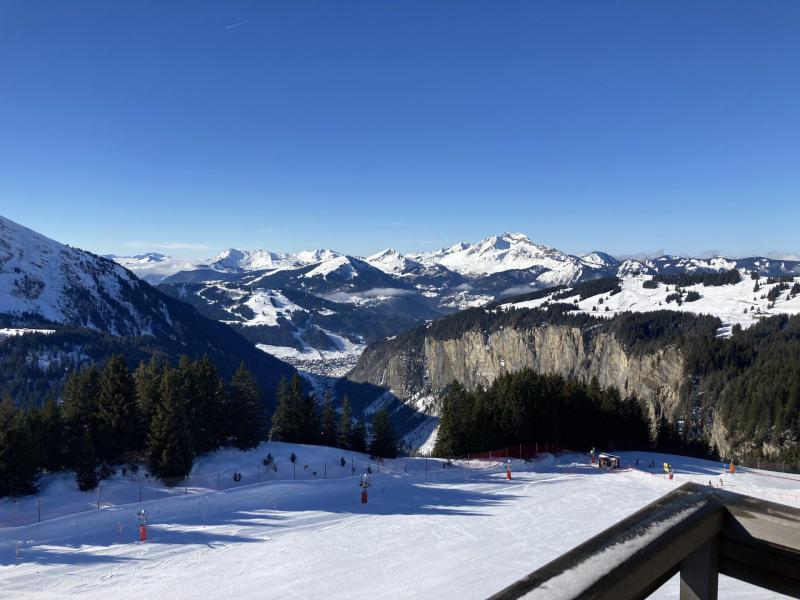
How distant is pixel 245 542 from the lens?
2478cm

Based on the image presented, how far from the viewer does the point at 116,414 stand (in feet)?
139

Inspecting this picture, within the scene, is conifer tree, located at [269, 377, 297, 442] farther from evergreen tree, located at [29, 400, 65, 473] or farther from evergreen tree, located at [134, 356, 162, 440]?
evergreen tree, located at [29, 400, 65, 473]

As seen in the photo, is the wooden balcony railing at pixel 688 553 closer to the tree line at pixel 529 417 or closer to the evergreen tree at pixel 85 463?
the evergreen tree at pixel 85 463

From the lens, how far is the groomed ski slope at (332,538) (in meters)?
19.7

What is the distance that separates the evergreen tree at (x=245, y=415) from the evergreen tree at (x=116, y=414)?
8.17 metres

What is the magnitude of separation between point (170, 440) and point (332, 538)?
67.3ft

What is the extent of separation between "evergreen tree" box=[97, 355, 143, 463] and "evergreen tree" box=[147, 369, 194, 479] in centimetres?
303

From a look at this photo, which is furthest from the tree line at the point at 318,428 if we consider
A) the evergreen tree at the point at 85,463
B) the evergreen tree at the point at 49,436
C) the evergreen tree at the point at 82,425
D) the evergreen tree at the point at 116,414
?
the evergreen tree at the point at 49,436

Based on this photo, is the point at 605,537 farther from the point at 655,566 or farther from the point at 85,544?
the point at 85,544

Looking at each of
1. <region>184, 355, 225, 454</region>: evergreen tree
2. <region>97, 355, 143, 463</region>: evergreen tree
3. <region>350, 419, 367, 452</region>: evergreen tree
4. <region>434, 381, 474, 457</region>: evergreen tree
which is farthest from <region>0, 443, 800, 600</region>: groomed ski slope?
<region>350, 419, 367, 452</region>: evergreen tree

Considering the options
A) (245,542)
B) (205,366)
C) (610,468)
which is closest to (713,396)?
(610,468)

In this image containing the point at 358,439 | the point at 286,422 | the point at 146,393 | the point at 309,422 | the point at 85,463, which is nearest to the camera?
the point at 85,463

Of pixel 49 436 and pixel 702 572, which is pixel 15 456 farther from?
pixel 702 572

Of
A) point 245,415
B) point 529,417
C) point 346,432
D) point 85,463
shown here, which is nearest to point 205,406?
point 245,415
